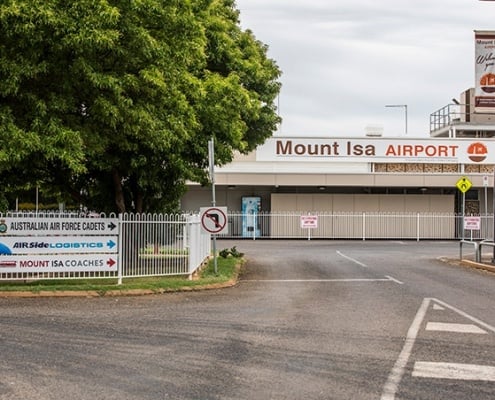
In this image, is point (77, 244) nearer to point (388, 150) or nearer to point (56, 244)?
point (56, 244)

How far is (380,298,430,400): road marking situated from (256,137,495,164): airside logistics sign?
2840 centimetres

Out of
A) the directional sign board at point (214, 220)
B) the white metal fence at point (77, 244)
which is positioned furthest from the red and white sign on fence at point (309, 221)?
the white metal fence at point (77, 244)

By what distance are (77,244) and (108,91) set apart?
11.3 ft

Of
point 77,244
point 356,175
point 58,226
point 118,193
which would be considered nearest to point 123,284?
point 77,244

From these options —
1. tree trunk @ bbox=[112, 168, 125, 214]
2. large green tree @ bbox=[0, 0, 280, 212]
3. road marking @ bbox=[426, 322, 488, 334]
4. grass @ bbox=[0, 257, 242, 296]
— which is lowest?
road marking @ bbox=[426, 322, 488, 334]

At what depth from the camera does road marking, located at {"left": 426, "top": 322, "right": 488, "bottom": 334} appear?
10703 mm

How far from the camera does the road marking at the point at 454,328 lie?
421 inches

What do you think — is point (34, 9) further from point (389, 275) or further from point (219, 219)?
point (389, 275)

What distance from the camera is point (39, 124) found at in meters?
14.1

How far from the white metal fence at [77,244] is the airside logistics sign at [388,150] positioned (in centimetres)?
2409

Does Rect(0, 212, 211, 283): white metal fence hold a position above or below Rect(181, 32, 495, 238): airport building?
below

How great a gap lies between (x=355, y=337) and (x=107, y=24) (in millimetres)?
7273

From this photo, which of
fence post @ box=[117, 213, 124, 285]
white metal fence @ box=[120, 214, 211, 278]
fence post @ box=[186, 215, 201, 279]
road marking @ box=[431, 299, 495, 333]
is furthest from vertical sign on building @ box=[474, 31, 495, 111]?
fence post @ box=[117, 213, 124, 285]

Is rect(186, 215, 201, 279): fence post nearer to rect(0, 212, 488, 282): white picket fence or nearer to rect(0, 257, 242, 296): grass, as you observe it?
rect(0, 212, 488, 282): white picket fence
